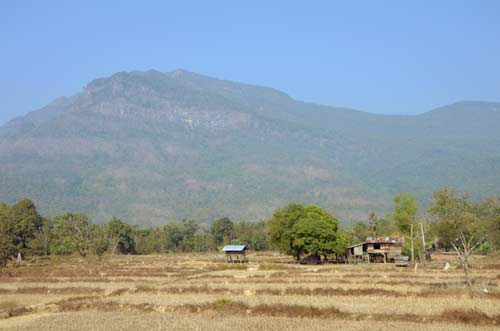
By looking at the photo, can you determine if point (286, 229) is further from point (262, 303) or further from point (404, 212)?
point (262, 303)

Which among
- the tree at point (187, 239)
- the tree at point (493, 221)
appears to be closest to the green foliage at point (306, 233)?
the tree at point (493, 221)

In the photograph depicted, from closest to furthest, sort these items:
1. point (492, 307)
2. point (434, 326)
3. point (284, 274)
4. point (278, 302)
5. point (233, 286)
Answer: point (434, 326)
point (492, 307)
point (278, 302)
point (233, 286)
point (284, 274)

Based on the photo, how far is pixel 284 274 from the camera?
189 ft

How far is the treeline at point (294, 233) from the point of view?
263ft

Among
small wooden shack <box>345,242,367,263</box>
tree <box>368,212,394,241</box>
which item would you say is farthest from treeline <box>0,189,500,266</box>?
small wooden shack <box>345,242,367,263</box>

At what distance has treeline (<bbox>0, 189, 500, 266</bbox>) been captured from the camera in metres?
80.1

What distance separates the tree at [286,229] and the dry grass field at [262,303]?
27.8m

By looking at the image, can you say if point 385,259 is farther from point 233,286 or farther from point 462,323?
point 462,323

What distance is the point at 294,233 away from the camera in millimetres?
82312

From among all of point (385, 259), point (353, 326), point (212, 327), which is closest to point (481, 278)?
point (353, 326)

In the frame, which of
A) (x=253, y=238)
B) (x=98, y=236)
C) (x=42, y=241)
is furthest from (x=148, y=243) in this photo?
(x=98, y=236)

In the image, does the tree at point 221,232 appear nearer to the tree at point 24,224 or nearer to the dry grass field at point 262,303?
the tree at point 24,224

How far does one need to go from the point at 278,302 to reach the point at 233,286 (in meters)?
10.8

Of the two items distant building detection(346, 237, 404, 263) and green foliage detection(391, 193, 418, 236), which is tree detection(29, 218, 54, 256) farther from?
green foliage detection(391, 193, 418, 236)
